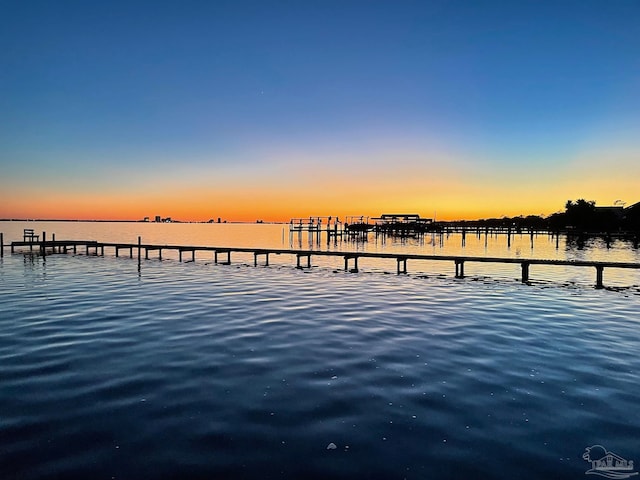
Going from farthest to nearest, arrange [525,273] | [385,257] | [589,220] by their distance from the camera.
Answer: [589,220] → [385,257] → [525,273]

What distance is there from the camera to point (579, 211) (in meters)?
108

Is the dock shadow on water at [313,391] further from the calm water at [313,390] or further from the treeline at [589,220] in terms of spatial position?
the treeline at [589,220]

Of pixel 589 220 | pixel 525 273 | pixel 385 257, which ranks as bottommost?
pixel 525 273

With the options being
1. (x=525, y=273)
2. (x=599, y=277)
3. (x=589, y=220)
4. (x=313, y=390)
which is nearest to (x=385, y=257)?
(x=525, y=273)

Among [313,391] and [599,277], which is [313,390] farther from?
[599,277]

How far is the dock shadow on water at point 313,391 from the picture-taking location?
495cm

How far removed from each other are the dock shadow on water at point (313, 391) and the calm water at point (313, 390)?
3cm

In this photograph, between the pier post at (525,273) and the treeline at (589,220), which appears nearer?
the pier post at (525,273)

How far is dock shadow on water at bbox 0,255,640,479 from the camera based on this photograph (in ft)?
16.2

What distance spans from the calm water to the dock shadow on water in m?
0.03

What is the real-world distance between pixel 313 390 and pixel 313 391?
43 mm

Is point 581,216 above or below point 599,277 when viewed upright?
above

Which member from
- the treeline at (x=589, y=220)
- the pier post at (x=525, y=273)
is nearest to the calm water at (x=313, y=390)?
the pier post at (x=525, y=273)

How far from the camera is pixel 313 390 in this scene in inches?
281
